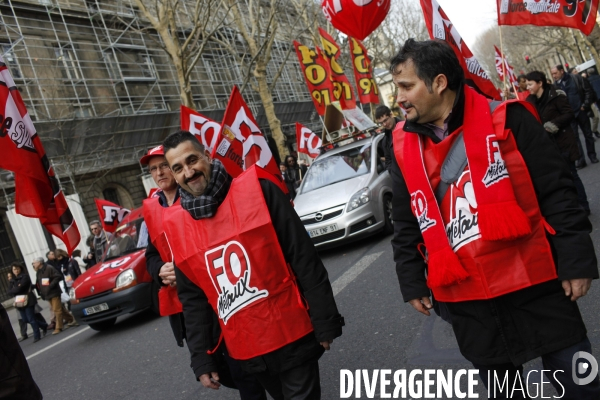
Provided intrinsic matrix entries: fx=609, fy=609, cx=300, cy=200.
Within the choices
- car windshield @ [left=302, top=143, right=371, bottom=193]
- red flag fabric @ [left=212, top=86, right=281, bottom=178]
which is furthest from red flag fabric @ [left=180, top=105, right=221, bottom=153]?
car windshield @ [left=302, top=143, right=371, bottom=193]

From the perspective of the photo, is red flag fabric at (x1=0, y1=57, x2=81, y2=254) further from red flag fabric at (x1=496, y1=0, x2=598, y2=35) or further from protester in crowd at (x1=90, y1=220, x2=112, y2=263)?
protester in crowd at (x1=90, y1=220, x2=112, y2=263)

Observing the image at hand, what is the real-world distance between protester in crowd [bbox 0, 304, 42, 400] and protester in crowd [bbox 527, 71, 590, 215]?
5.82m

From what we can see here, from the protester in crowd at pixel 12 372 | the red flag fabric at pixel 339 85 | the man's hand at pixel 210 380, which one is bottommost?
the man's hand at pixel 210 380

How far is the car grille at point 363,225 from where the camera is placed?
9.36 m

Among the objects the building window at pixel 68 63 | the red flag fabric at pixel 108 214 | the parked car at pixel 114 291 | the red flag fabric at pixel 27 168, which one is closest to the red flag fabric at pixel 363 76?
the red flag fabric at pixel 108 214

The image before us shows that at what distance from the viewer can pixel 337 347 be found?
513 cm

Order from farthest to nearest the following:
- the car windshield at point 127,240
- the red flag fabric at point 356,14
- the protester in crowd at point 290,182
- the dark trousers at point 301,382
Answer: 1. the protester in crowd at point 290,182
2. the car windshield at point 127,240
3. the red flag fabric at point 356,14
4. the dark trousers at point 301,382

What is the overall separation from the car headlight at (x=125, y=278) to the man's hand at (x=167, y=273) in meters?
5.35

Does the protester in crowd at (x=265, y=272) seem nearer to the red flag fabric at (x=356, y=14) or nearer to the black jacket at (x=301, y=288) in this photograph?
the black jacket at (x=301, y=288)

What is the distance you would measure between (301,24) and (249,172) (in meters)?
40.8

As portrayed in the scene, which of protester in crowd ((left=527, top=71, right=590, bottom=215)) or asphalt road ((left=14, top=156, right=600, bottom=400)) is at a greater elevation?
protester in crowd ((left=527, top=71, right=590, bottom=215))

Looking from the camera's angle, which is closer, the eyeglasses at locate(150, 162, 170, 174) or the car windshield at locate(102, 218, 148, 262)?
the eyeglasses at locate(150, 162, 170, 174)

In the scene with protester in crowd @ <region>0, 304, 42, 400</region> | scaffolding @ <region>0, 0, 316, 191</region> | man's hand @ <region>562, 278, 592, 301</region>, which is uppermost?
scaffolding @ <region>0, 0, 316, 191</region>

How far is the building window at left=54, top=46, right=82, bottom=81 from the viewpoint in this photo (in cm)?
2454
